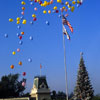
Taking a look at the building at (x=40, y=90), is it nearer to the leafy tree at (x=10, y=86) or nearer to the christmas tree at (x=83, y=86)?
the leafy tree at (x=10, y=86)

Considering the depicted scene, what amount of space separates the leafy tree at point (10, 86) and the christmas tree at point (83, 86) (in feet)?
109

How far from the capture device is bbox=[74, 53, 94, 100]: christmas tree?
174ft

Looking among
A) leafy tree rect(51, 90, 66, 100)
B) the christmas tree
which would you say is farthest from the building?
the christmas tree

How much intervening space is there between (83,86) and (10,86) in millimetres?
38030

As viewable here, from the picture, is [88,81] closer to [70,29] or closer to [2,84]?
[70,29]

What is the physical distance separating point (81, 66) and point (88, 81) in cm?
337

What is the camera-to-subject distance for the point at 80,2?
901 inches

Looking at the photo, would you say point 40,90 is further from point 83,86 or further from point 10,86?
point 10,86

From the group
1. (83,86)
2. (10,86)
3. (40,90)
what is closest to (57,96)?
(10,86)

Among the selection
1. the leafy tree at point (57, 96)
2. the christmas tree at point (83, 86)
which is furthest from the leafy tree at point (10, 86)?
the christmas tree at point (83, 86)

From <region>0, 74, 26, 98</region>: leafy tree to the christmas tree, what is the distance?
33183mm

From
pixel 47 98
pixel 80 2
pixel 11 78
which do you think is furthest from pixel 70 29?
pixel 11 78

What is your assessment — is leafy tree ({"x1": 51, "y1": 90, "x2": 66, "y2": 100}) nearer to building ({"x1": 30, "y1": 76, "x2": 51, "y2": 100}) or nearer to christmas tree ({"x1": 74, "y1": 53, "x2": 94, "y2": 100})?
building ({"x1": 30, "y1": 76, "x2": 51, "y2": 100})

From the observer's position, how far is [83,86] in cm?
5319
